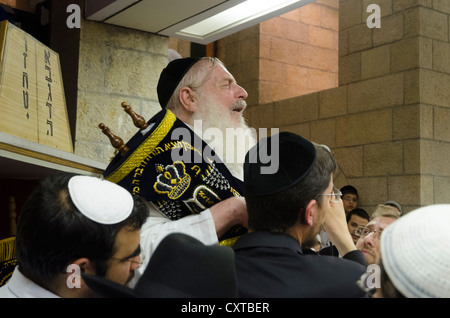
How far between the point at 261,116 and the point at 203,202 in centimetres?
546

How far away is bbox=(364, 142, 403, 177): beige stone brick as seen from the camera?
5773mm

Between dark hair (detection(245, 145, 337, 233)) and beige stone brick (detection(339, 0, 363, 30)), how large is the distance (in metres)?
5.29

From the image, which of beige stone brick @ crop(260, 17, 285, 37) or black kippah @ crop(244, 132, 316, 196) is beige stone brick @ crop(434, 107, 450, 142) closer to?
beige stone brick @ crop(260, 17, 285, 37)

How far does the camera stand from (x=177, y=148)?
2092mm

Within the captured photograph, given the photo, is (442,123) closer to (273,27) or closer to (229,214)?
(273,27)

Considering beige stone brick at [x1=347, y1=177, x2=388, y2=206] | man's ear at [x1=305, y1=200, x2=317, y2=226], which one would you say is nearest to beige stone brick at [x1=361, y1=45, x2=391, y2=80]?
beige stone brick at [x1=347, y1=177, x2=388, y2=206]

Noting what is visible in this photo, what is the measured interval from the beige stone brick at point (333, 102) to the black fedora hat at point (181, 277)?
555 cm

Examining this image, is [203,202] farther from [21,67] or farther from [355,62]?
[355,62]

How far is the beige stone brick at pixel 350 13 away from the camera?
6.46 metres

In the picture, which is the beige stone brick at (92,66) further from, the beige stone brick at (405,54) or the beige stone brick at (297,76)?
the beige stone brick at (297,76)

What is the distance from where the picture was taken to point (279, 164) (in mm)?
1628

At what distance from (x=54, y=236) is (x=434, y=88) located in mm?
5246

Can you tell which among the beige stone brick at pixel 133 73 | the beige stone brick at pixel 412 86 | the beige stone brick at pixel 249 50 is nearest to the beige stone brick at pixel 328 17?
the beige stone brick at pixel 249 50
